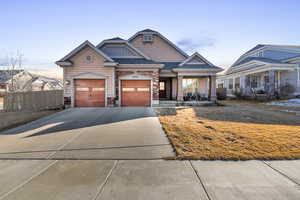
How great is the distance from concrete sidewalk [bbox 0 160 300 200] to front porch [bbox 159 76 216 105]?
408 inches

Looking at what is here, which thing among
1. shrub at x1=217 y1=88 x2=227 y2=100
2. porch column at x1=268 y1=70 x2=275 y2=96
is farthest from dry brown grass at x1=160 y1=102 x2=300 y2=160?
shrub at x1=217 y1=88 x2=227 y2=100

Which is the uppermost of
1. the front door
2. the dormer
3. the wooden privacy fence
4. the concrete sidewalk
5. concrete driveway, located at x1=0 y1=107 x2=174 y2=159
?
the dormer

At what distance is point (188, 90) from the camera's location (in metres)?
17.7

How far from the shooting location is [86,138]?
5.00 metres

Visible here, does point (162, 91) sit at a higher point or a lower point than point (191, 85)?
lower

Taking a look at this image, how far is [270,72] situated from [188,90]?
34.2 feet

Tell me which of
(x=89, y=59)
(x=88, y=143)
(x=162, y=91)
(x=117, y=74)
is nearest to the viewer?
(x=88, y=143)

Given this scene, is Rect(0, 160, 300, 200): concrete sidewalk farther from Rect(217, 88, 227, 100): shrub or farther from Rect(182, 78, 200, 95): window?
Rect(217, 88, 227, 100): shrub

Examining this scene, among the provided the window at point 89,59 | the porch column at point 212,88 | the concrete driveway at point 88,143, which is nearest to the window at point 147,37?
the window at point 89,59

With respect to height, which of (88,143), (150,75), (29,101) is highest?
(150,75)

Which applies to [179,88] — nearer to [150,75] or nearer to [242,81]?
[150,75]

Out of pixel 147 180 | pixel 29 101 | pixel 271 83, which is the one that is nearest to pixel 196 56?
pixel 271 83

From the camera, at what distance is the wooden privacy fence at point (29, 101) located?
12055 mm

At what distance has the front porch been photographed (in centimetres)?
1384
